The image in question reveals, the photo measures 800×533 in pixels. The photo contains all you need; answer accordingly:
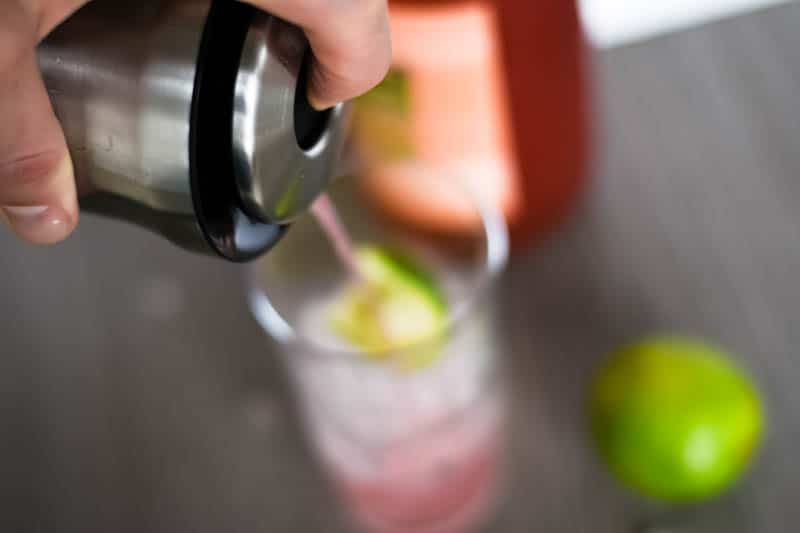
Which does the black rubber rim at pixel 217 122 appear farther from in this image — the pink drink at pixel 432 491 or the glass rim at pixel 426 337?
the pink drink at pixel 432 491

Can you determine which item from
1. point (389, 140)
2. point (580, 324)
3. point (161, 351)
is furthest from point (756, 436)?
point (161, 351)

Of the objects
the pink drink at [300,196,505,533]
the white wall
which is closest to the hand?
the pink drink at [300,196,505,533]

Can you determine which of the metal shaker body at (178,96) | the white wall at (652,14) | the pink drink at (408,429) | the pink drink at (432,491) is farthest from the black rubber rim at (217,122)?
the white wall at (652,14)

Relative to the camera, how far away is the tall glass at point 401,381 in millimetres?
457

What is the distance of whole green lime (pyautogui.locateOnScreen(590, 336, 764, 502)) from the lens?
1.54ft

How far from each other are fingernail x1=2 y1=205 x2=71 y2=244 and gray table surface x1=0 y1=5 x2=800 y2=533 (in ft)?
1.02

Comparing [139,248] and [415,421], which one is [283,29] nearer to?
[415,421]

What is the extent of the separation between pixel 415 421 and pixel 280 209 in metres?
0.22

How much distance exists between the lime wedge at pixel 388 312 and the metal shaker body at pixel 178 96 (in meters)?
0.18

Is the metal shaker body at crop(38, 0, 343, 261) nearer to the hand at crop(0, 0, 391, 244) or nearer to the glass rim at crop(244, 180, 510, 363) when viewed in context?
the hand at crop(0, 0, 391, 244)

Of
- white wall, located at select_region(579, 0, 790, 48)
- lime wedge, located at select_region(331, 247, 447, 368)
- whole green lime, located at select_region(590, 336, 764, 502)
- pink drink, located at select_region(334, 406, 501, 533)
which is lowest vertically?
pink drink, located at select_region(334, 406, 501, 533)

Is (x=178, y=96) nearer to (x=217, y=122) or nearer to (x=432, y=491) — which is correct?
(x=217, y=122)

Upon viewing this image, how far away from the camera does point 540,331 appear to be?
590 mm

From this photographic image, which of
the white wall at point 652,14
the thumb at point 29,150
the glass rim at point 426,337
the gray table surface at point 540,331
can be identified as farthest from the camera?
the white wall at point 652,14
